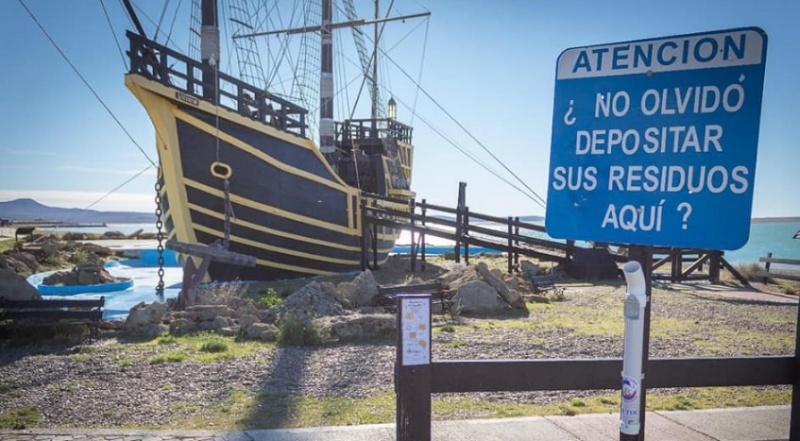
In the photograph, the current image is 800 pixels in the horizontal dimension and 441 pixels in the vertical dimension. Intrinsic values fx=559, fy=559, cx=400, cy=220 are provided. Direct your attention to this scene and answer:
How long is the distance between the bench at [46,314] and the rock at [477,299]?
5.73 metres

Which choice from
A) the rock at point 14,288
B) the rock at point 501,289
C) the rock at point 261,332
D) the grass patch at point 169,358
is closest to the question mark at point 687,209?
the grass patch at point 169,358

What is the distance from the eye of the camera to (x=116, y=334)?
8.17 meters

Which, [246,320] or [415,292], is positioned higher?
[415,292]

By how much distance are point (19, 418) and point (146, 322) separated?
4.11 metres

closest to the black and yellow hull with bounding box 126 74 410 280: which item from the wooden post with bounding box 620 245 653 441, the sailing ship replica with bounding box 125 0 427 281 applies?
the sailing ship replica with bounding box 125 0 427 281

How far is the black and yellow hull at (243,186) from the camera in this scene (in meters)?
13.9

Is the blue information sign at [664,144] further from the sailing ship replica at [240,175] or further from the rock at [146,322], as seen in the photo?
the sailing ship replica at [240,175]

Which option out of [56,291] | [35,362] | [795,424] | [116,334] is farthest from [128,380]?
[56,291]

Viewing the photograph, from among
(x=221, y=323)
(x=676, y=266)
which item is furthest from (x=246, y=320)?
(x=676, y=266)

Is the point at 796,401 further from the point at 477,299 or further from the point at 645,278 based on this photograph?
the point at 477,299

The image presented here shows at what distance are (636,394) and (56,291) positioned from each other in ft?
53.8

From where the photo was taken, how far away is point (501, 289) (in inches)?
430

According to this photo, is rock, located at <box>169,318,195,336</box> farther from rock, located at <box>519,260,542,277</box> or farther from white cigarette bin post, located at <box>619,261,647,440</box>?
rock, located at <box>519,260,542,277</box>

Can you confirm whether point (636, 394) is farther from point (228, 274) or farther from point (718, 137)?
point (228, 274)
